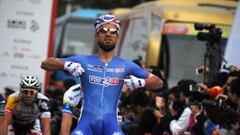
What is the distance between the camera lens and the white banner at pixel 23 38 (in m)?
20.4

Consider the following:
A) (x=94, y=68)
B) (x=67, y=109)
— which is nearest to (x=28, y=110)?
(x=67, y=109)

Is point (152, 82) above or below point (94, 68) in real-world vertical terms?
below

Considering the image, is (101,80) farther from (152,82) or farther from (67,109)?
(67,109)

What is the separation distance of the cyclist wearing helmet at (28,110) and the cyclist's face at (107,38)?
297cm

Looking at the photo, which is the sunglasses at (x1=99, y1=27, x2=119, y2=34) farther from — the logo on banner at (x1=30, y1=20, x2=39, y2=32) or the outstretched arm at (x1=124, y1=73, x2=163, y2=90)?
the logo on banner at (x1=30, y1=20, x2=39, y2=32)

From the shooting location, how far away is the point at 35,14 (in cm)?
2056

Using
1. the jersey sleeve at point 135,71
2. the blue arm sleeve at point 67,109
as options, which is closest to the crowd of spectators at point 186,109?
the blue arm sleeve at point 67,109

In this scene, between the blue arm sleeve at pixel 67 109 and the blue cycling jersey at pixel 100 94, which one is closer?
the blue cycling jersey at pixel 100 94

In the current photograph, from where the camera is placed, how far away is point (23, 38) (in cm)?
2058

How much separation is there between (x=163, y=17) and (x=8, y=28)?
407 cm

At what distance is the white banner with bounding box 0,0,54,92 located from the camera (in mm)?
20438

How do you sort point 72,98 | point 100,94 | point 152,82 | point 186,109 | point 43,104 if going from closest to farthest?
point 100,94 < point 152,82 < point 72,98 < point 186,109 < point 43,104

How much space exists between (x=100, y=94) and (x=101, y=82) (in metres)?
0.15

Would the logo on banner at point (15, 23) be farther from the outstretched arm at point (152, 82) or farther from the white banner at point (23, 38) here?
the outstretched arm at point (152, 82)
